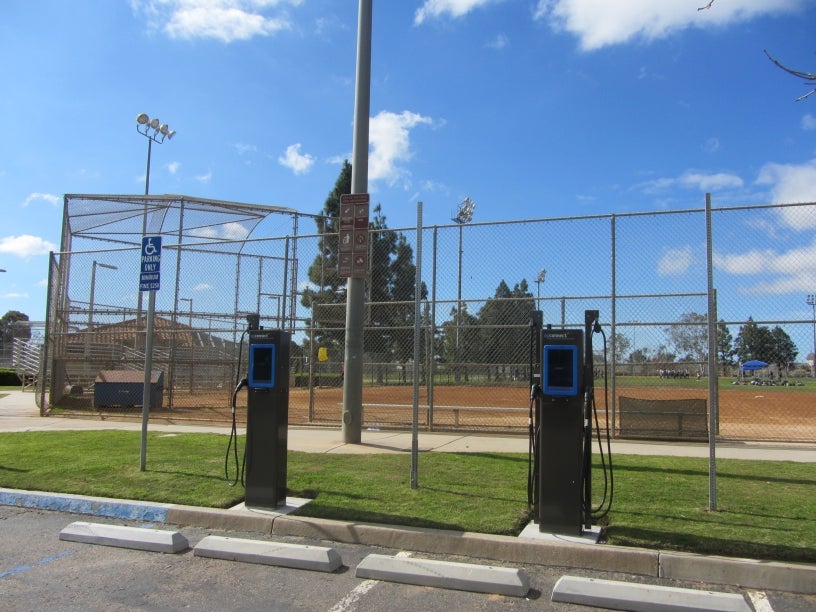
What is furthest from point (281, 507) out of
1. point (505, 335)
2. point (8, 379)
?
point (8, 379)

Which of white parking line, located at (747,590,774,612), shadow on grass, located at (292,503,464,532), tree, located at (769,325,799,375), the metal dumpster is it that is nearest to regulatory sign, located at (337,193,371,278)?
shadow on grass, located at (292,503,464,532)

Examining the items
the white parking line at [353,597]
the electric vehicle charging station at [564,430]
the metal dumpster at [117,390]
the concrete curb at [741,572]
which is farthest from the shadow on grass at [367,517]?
the metal dumpster at [117,390]

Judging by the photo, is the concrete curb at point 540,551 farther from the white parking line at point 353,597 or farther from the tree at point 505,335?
the tree at point 505,335

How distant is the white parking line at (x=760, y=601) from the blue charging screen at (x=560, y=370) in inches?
75.9

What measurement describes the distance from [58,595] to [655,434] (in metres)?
9.27

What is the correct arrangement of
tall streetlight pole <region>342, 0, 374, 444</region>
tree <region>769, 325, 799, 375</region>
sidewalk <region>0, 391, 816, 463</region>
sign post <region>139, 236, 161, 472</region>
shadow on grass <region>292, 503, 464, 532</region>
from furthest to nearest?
tall streetlight pole <region>342, 0, 374, 444</region> < tree <region>769, 325, 799, 375</region> < sidewalk <region>0, 391, 816, 463</region> < sign post <region>139, 236, 161, 472</region> < shadow on grass <region>292, 503, 464, 532</region>

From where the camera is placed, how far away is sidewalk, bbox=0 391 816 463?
9.59 m

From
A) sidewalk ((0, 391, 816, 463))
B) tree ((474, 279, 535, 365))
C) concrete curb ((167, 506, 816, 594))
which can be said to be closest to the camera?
concrete curb ((167, 506, 816, 594))

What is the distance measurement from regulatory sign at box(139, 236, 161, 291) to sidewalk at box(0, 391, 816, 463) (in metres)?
3.42

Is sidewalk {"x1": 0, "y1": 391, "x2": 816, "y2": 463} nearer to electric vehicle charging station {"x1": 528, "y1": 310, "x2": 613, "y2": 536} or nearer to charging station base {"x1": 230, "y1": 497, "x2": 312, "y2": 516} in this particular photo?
charging station base {"x1": 230, "y1": 497, "x2": 312, "y2": 516}

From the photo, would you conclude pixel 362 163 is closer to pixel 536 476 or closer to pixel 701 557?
Result: pixel 536 476

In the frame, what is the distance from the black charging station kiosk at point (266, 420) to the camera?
6520 mm

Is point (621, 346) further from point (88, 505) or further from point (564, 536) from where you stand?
point (88, 505)

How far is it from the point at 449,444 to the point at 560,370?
17.3 ft
